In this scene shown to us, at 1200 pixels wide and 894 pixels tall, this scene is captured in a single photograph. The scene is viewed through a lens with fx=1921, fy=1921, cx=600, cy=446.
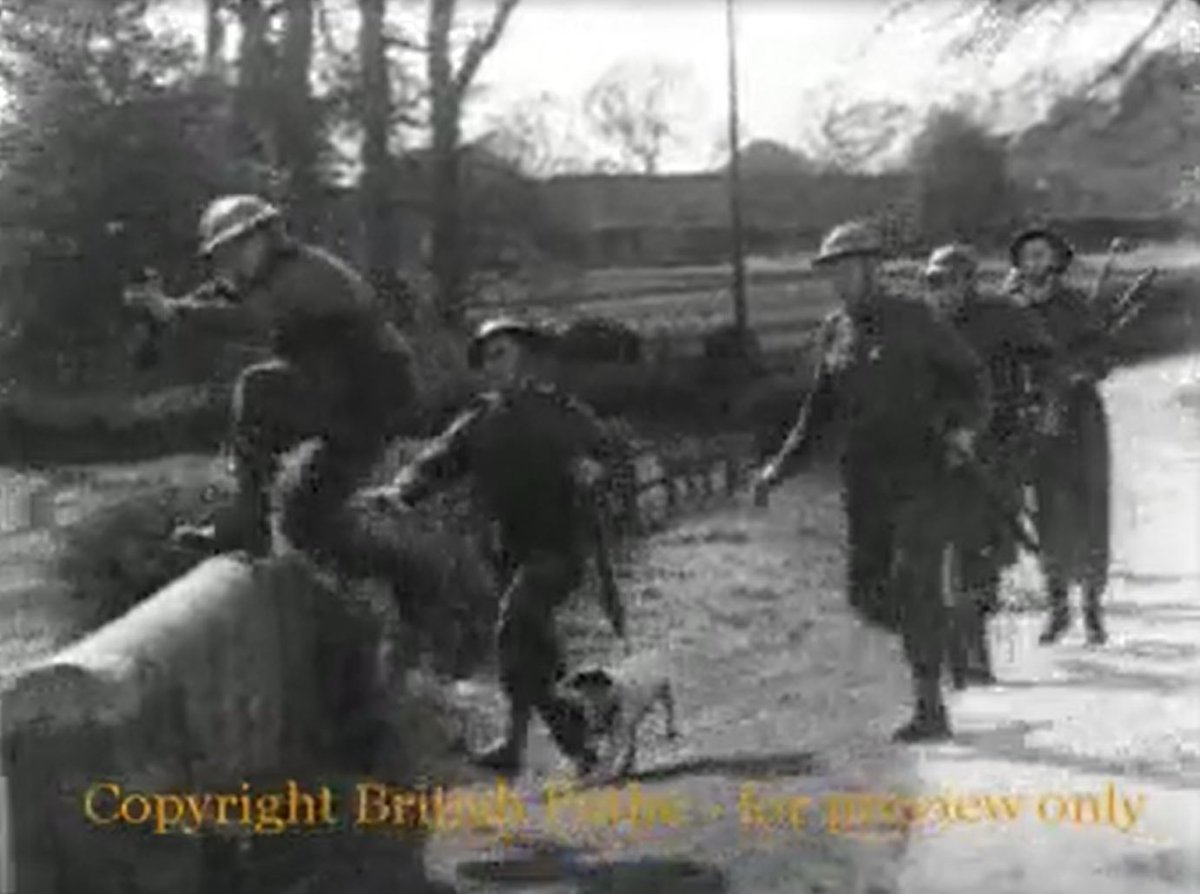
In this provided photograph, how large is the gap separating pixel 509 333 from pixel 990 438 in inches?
28.4

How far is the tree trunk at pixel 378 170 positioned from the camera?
2.73 meters

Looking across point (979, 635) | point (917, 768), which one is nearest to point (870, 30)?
point (979, 635)

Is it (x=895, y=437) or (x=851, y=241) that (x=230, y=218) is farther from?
(x=895, y=437)

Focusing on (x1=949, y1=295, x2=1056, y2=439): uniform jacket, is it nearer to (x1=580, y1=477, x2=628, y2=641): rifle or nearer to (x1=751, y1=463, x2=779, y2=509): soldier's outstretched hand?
(x1=751, y1=463, x2=779, y2=509): soldier's outstretched hand

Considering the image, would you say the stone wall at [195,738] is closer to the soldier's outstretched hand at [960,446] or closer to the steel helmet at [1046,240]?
the soldier's outstretched hand at [960,446]

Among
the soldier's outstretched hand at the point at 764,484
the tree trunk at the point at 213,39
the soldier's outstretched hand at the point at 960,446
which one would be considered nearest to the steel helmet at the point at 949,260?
the soldier's outstretched hand at the point at 960,446

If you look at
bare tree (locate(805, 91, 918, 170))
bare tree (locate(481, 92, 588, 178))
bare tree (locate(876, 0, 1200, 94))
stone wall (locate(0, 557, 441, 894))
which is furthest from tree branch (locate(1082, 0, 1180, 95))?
stone wall (locate(0, 557, 441, 894))

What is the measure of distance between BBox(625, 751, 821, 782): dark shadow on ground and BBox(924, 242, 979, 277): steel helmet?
28.1 inches

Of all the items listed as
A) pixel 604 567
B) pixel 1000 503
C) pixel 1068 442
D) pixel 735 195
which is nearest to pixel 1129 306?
pixel 1068 442

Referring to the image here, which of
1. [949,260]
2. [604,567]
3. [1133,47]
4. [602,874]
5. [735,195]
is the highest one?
[1133,47]

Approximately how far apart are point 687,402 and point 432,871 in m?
0.74

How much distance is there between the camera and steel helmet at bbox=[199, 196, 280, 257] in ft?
8.84

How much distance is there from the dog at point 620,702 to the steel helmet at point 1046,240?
0.79 m

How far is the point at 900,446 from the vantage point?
109 inches
